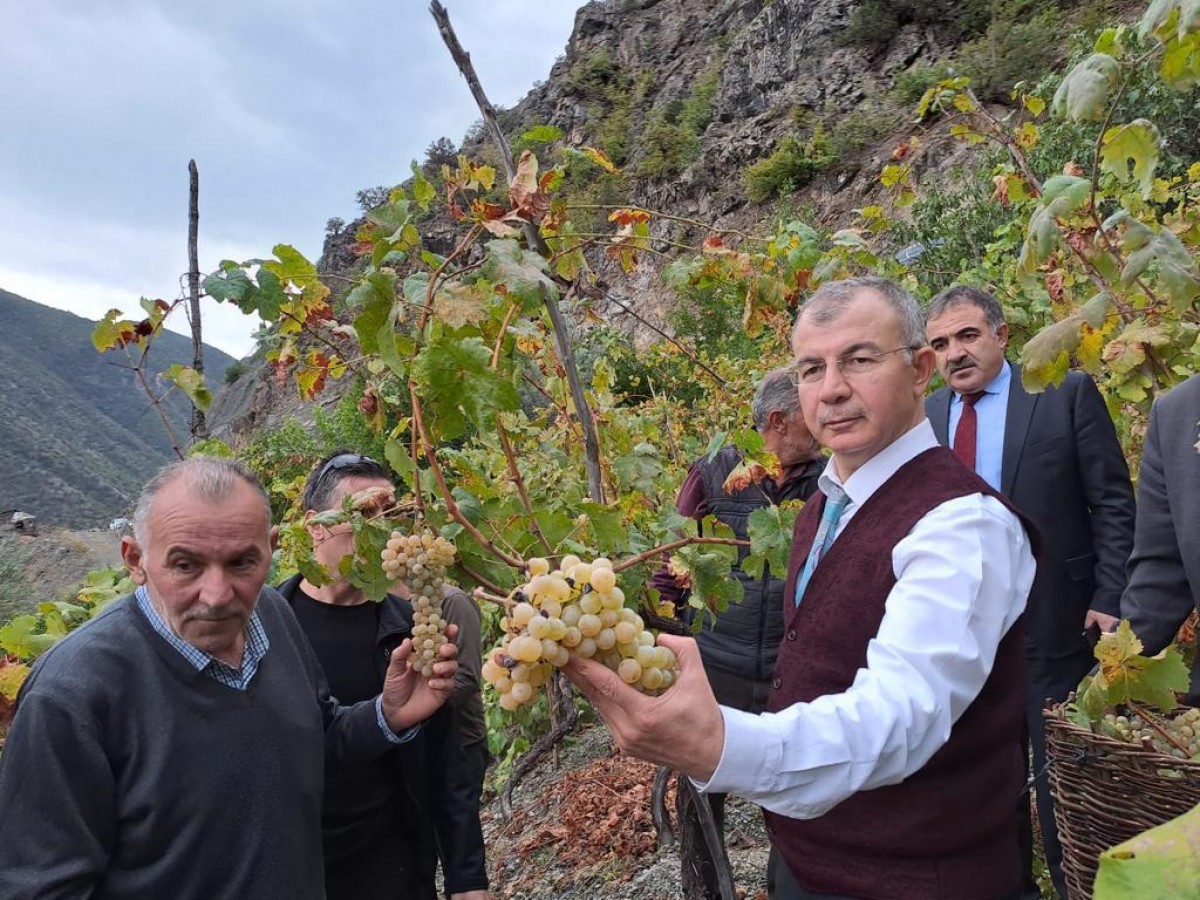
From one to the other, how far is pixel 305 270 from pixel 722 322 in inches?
575

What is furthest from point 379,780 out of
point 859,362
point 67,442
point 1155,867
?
point 67,442

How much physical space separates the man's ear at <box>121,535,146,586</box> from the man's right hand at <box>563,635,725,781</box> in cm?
102

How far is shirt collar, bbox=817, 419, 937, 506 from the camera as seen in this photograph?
137cm

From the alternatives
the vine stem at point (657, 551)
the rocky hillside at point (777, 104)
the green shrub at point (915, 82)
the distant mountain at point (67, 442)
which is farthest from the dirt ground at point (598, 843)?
the green shrub at point (915, 82)

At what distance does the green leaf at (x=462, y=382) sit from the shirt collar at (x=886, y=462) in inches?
23.7

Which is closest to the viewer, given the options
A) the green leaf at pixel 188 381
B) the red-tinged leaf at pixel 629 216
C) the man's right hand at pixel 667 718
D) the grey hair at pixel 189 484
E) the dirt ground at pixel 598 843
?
the man's right hand at pixel 667 718

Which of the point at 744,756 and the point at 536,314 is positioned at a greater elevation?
the point at 536,314

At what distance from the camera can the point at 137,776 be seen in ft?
4.43

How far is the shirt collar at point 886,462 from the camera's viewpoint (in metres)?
1.37

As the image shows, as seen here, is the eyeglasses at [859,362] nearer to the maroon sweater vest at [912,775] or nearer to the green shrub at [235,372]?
the maroon sweater vest at [912,775]

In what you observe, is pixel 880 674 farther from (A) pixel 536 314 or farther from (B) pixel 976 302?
(B) pixel 976 302

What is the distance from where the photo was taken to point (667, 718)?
87 centimetres

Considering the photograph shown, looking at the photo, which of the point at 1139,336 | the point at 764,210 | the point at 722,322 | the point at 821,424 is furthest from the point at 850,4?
the point at 821,424

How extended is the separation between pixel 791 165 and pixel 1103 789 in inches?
796
